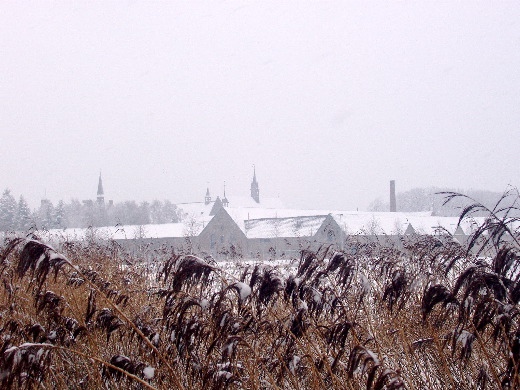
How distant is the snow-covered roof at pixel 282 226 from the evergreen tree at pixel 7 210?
113 ft

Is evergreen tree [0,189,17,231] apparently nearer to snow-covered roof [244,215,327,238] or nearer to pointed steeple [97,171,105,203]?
pointed steeple [97,171,105,203]

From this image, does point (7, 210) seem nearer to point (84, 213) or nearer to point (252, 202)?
point (84, 213)

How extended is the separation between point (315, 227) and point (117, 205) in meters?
63.4

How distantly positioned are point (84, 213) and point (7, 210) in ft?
83.9

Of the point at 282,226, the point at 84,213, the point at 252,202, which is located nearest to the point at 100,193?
the point at 84,213

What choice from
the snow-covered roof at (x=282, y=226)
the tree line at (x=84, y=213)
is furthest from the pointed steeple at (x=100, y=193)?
the snow-covered roof at (x=282, y=226)

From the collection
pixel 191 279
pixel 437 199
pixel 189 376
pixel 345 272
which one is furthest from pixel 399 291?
pixel 437 199

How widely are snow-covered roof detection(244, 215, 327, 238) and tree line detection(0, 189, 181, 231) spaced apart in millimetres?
18242

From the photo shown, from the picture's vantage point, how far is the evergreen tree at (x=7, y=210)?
6625 cm

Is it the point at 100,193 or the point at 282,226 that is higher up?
the point at 100,193

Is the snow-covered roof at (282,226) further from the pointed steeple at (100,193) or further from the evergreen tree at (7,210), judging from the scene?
the pointed steeple at (100,193)

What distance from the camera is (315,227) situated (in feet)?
155

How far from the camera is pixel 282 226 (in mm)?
49656

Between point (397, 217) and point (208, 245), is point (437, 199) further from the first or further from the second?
point (208, 245)
